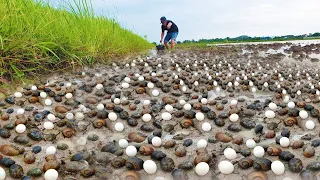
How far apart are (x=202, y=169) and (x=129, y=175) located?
23.3 inches

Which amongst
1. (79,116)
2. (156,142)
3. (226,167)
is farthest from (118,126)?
(226,167)

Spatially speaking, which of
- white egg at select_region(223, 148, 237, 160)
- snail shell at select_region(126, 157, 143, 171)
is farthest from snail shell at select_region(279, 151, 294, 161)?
snail shell at select_region(126, 157, 143, 171)

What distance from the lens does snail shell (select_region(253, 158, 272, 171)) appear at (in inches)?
113

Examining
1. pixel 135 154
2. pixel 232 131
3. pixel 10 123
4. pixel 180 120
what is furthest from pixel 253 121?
pixel 10 123

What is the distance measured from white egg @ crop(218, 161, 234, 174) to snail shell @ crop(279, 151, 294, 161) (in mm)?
438

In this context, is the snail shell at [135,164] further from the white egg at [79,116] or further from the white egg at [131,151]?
the white egg at [79,116]

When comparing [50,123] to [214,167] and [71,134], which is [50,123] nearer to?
[71,134]

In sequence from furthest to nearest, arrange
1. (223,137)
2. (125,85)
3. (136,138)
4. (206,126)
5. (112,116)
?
(125,85) < (112,116) < (206,126) < (136,138) < (223,137)

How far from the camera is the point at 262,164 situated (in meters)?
2.88

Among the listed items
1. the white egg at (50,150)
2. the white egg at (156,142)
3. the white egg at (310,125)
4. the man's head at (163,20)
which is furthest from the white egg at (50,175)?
the man's head at (163,20)

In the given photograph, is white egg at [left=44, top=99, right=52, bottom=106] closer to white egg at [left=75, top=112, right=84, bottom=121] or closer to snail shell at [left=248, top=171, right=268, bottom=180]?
white egg at [left=75, top=112, right=84, bottom=121]

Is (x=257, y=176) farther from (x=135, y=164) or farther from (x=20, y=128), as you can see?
(x=20, y=128)

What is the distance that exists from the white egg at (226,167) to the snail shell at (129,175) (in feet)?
2.23

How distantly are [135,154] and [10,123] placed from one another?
1694 mm
